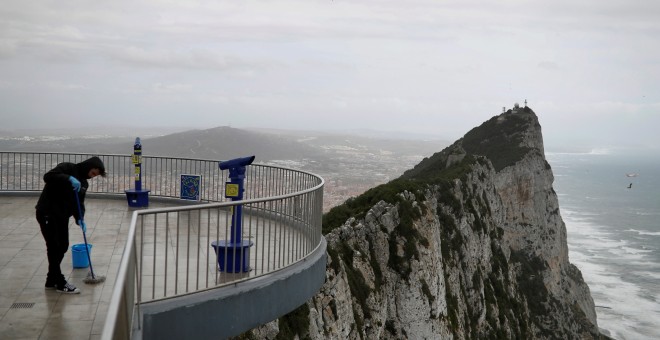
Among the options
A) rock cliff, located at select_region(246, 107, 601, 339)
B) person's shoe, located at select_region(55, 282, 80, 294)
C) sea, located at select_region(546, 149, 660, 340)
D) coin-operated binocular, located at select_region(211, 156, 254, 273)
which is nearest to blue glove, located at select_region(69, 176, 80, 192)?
person's shoe, located at select_region(55, 282, 80, 294)

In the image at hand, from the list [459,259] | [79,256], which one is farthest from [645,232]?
[79,256]

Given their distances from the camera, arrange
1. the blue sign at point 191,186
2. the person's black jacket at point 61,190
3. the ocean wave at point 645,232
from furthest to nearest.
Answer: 1. the ocean wave at point 645,232
2. the blue sign at point 191,186
3. the person's black jacket at point 61,190

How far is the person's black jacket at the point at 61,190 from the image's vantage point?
868cm

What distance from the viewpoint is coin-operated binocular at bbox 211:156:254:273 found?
912cm

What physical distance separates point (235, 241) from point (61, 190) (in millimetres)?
2455

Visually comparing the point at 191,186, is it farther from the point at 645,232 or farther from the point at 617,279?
the point at 645,232

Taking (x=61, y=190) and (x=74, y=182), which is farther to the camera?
(x=61, y=190)

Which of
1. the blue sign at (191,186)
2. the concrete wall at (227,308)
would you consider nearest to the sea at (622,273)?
the blue sign at (191,186)

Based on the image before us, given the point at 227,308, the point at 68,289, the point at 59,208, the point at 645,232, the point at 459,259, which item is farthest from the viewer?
the point at 645,232

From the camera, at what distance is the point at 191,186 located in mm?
16953

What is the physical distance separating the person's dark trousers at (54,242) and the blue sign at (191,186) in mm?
7699

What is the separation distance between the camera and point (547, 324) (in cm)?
5897

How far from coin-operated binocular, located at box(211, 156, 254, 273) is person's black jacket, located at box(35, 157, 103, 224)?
6.10 ft

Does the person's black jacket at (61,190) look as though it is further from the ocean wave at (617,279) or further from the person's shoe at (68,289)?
the ocean wave at (617,279)
